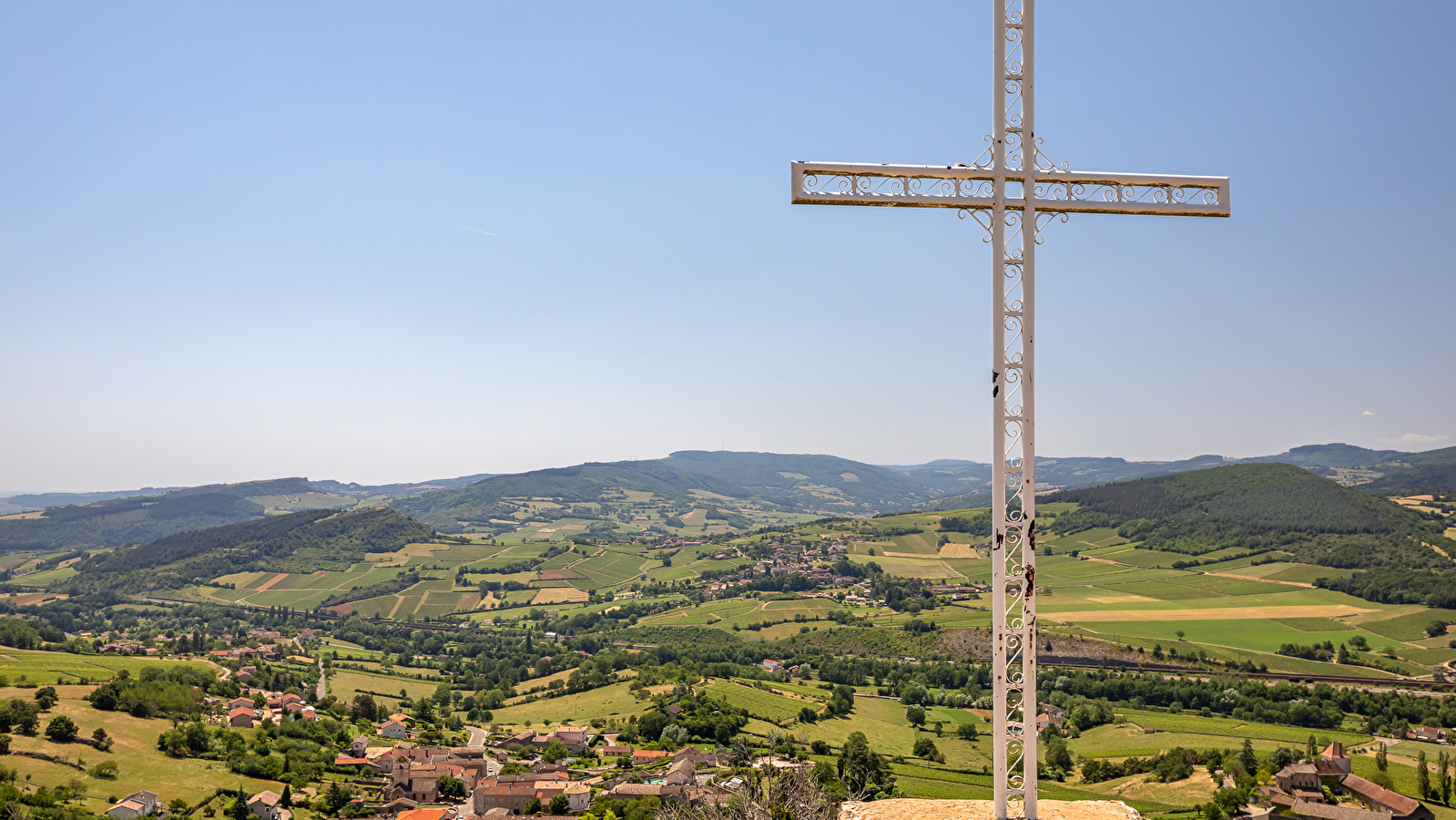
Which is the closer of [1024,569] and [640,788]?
[1024,569]

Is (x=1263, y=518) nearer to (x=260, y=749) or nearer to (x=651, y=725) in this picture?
(x=651, y=725)

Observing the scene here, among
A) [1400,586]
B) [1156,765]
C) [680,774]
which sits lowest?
[1156,765]

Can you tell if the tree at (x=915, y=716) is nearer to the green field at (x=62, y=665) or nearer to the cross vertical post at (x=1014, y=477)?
the cross vertical post at (x=1014, y=477)

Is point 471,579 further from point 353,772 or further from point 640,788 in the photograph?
point 640,788

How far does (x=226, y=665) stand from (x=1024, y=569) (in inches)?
3403

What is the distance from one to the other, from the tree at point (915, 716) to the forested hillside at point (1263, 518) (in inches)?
2911

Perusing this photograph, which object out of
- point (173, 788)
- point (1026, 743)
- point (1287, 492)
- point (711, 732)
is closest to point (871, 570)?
point (1287, 492)

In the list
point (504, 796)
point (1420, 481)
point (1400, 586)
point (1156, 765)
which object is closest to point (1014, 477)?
point (504, 796)

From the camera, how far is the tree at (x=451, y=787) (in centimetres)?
3981

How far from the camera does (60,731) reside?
41.3m

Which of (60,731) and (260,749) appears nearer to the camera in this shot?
(60,731)

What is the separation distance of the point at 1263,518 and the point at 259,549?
196 m

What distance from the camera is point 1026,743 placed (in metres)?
6.41

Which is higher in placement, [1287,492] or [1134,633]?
[1287,492]
